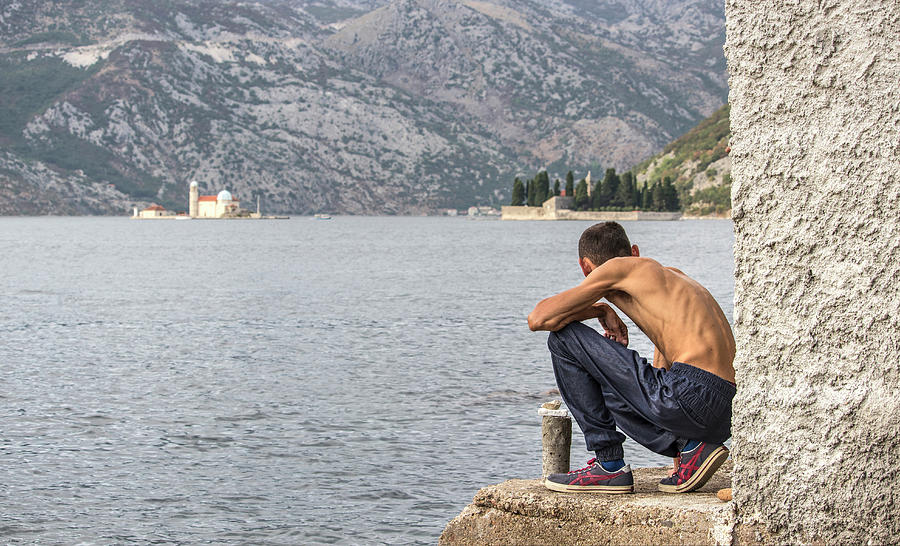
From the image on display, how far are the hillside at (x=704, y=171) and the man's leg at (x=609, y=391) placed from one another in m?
156

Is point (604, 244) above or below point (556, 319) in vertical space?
above

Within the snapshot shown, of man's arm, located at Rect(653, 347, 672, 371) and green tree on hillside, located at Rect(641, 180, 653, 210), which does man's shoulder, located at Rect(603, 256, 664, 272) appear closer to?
man's arm, located at Rect(653, 347, 672, 371)

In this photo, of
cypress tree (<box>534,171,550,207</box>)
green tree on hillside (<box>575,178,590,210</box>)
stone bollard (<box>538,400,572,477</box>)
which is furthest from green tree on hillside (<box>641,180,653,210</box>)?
stone bollard (<box>538,400,572,477</box>)

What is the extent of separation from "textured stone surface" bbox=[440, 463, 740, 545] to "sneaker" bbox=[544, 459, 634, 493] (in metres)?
0.05

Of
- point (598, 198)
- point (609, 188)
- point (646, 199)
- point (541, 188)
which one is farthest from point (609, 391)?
point (541, 188)

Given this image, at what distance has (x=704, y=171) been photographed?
588 ft

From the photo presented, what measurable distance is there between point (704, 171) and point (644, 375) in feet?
587

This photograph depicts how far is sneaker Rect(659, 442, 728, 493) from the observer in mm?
5578

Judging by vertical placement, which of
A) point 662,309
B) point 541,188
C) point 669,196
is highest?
point 541,188

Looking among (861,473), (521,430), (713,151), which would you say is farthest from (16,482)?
(713,151)

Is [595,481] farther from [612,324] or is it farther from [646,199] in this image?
[646,199]

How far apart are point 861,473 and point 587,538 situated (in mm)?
1384

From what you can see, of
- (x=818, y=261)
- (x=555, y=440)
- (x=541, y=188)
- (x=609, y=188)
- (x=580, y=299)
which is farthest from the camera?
(x=541, y=188)

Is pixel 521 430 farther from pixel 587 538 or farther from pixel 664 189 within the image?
pixel 664 189
